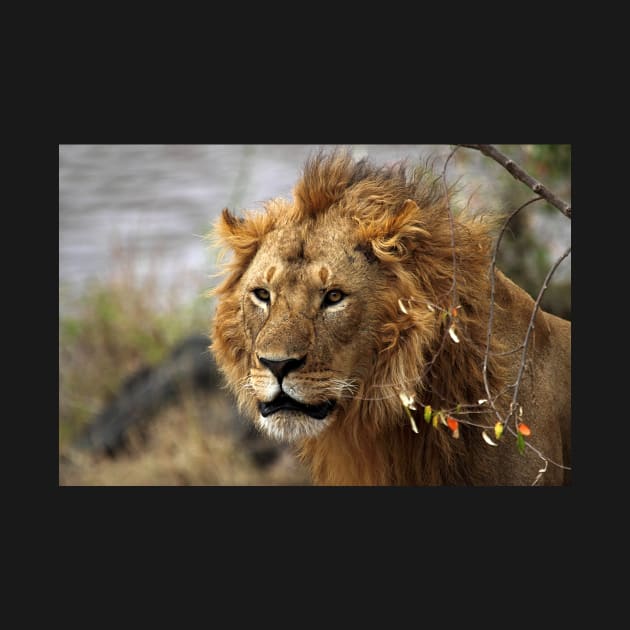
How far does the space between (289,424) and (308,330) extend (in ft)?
1.05

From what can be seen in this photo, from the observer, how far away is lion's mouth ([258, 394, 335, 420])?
3625mm

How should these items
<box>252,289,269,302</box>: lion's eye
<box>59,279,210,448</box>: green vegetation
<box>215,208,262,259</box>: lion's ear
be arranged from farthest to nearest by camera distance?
<box>59,279,210,448</box>: green vegetation → <box>215,208,262,259</box>: lion's ear → <box>252,289,269,302</box>: lion's eye

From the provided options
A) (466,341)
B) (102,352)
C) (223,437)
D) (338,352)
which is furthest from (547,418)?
(102,352)

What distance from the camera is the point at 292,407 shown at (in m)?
3.64

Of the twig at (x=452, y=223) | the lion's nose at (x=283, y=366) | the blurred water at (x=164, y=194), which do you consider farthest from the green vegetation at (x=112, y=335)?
the lion's nose at (x=283, y=366)

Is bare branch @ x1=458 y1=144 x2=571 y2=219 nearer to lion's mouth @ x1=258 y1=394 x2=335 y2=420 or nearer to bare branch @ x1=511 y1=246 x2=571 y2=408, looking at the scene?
bare branch @ x1=511 y1=246 x2=571 y2=408

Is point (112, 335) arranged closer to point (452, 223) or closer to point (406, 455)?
point (406, 455)

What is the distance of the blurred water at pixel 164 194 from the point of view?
5.14 meters

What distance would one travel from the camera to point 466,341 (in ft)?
12.5

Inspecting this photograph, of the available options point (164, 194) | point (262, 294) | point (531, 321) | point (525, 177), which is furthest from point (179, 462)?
point (525, 177)

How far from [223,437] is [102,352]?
1.40m

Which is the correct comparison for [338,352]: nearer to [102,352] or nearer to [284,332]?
[284,332]

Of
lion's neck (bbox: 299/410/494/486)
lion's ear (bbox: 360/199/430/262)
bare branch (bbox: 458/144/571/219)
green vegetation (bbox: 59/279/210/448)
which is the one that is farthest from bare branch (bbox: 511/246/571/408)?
green vegetation (bbox: 59/279/210/448)

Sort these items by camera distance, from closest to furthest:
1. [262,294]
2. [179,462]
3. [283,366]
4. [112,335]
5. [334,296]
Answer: [283,366] < [334,296] < [262,294] < [179,462] < [112,335]
